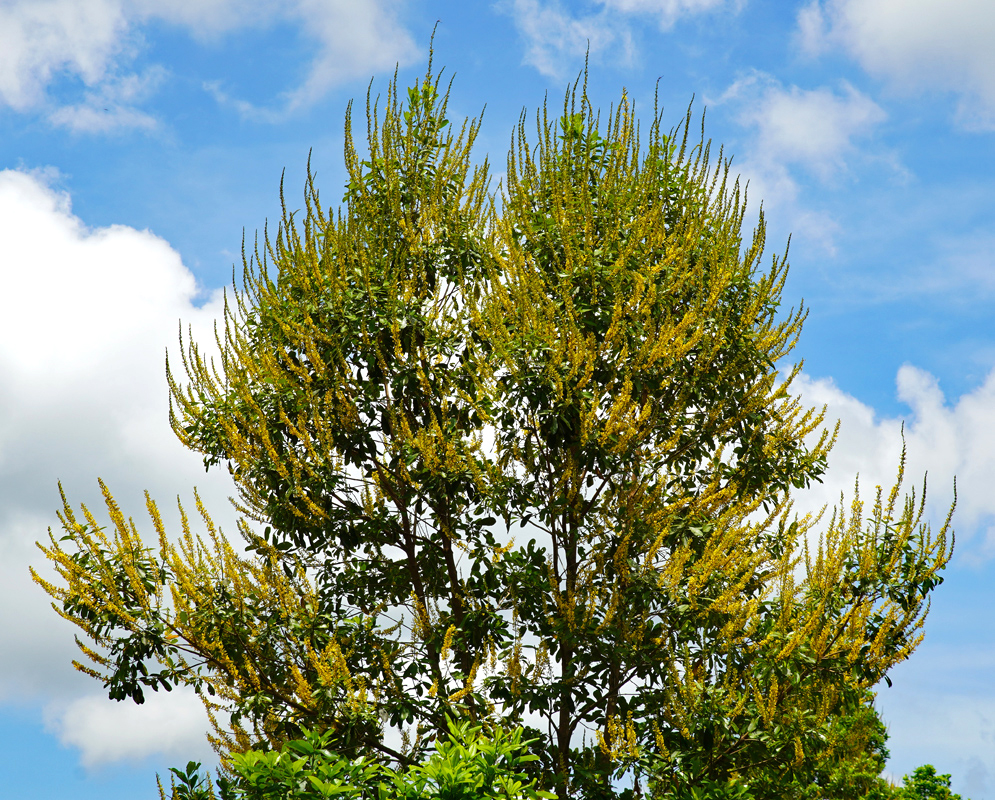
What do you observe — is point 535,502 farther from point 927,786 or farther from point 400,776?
point 927,786

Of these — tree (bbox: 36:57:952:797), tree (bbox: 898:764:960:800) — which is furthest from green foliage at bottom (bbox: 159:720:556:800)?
tree (bbox: 898:764:960:800)

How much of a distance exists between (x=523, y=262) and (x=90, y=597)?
428cm

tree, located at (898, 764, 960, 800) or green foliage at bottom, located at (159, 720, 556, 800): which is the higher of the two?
tree, located at (898, 764, 960, 800)

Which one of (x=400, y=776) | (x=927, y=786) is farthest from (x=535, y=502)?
(x=927, y=786)

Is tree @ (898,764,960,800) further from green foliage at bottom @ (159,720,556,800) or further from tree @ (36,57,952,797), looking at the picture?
green foliage at bottom @ (159,720,556,800)

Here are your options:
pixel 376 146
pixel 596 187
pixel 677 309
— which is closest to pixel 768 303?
pixel 677 309

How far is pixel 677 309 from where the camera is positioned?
317 inches

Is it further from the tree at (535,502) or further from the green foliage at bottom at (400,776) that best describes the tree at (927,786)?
the green foliage at bottom at (400,776)

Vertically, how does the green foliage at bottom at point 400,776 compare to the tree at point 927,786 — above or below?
below

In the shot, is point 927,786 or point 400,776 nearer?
point 400,776

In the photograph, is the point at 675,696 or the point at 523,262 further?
the point at 523,262

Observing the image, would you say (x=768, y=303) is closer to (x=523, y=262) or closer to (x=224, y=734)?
(x=523, y=262)

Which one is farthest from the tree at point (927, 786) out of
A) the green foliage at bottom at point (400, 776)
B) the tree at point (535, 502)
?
the green foliage at bottom at point (400, 776)

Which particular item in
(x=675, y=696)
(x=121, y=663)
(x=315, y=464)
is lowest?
(x=675, y=696)
